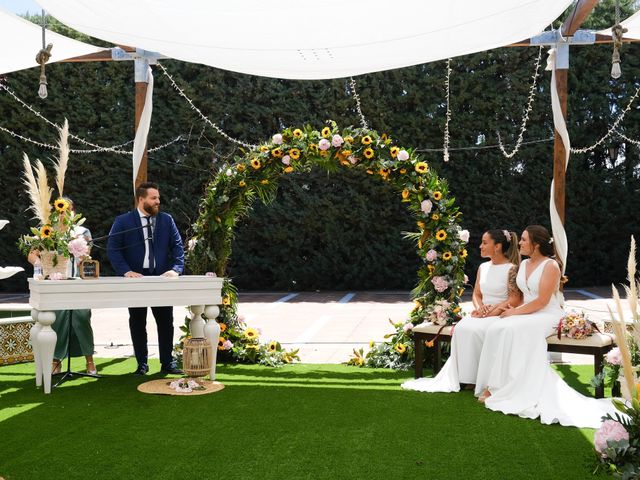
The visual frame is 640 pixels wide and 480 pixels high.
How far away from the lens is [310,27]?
5.39 m

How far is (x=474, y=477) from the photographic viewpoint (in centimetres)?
370

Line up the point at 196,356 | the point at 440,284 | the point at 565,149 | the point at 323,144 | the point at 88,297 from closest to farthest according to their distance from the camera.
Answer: the point at 196,356
the point at 88,297
the point at 440,284
the point at 323,144
the point at 565,149

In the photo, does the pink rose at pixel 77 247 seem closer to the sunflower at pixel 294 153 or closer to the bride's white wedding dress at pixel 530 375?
the sunflower at pixel 294 153

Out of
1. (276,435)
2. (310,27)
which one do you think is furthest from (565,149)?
(276,435)

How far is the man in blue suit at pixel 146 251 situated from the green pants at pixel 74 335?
410mm

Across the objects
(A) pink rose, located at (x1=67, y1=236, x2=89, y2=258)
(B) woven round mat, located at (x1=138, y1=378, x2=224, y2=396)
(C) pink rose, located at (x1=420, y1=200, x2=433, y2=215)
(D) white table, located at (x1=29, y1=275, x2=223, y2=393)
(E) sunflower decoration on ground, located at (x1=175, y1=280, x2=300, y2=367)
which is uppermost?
(C) pink rose, located at (x1=420, y1=200, x2=433, y2=215)

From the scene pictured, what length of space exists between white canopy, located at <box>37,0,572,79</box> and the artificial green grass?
9.19 ft

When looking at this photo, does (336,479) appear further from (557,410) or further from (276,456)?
(557,410)

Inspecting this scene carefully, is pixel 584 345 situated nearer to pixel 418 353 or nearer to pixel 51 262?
pixel 418 353

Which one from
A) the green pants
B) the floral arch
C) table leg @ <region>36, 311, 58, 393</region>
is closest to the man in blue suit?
the green pants

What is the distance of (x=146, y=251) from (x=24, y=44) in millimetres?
2932

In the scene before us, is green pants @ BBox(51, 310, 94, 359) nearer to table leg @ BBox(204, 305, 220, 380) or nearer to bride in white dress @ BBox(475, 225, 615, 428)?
table leg @ BBox(204, 305, 220, 380)

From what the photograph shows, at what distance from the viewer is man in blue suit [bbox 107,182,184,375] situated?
6.48m

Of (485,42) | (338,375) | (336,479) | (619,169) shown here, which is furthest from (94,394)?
(619,169)
